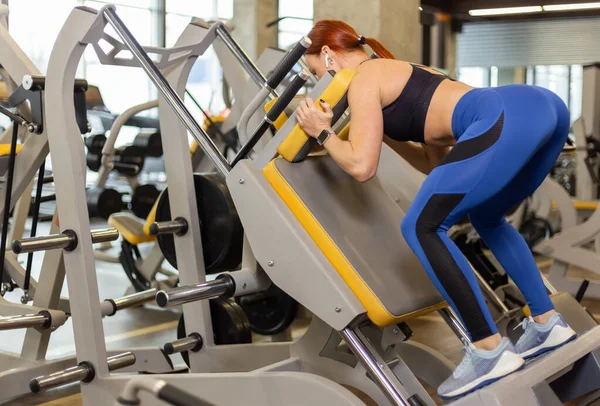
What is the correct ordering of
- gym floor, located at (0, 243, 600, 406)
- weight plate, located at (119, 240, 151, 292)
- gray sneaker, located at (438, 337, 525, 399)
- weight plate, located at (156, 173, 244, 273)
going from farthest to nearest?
1. weight plate, located at (119, 240, 151, 292)
2. gym floor, located at (0, 243, 600, 406)
3. weight plate, located at (156, 173, 244, 273)
4. gray sneaker, located at (438, 337, 525, 399)

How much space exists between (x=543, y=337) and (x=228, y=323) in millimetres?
1195

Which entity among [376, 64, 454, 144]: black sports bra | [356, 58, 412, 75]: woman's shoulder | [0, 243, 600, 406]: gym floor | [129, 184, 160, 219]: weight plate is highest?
[356, 58, 412, 75]: woman's shoulder

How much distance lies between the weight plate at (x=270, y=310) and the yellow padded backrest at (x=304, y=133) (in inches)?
48.6

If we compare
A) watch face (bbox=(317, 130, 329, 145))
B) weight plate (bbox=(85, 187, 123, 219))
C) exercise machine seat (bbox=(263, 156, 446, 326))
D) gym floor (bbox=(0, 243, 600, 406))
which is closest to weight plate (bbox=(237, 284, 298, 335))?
gym floor (bbox=(0, 243, 600, 406))

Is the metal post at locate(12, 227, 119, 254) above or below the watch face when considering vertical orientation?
below

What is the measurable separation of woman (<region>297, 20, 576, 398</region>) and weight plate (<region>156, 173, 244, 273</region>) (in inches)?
29.8

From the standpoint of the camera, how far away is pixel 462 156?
1.95 m

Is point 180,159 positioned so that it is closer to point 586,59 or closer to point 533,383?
point 533,383

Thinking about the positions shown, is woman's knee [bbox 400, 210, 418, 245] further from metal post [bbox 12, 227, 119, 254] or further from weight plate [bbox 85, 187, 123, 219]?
weight plate [bbox 85, 187, 123, 219]

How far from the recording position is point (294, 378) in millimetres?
2127

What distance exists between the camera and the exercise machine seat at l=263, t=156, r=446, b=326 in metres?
2.06

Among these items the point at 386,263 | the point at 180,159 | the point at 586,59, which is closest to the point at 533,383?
the point at 386,263

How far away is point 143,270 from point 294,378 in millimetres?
2582

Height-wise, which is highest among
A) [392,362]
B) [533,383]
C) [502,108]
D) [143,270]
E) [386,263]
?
[502,108]
